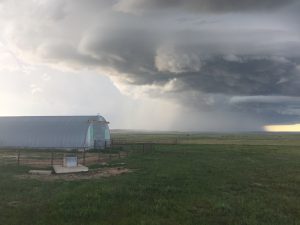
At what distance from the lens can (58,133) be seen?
197 ft

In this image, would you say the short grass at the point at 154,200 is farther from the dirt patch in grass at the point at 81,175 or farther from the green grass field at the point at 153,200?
the dirt patch in grass at the point at 81,175

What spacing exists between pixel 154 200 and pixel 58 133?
1764 inches

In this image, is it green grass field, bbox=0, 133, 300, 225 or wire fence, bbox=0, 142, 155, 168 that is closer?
green grass field, bbox=0, 133, 300, 225

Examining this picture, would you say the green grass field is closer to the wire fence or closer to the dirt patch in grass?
the dirt patch in grass

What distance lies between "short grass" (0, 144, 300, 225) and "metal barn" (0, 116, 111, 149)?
99.1 feet

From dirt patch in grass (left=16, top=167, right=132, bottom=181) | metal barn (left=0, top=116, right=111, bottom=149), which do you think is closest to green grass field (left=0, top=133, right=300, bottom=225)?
dirt patch in grass (left=16, top=167, right=132, bottom=181)

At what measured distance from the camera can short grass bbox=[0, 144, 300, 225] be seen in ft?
48.8

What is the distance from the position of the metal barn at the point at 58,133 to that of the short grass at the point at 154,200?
1189 inches

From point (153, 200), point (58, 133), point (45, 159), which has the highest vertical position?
point (58, 133)

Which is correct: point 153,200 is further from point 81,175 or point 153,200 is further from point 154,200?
point 81,175

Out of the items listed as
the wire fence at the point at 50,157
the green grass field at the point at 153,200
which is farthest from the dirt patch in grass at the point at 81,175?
the wire fence at the point at 50,157

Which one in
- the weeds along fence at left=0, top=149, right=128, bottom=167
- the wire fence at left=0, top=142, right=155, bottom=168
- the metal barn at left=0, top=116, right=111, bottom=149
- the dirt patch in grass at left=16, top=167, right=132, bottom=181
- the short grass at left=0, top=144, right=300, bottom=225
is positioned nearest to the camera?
the short grass at left=0, top=144, right=300, bottom=225

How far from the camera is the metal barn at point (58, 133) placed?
191 ft

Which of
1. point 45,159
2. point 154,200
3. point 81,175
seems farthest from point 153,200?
point 45,159
